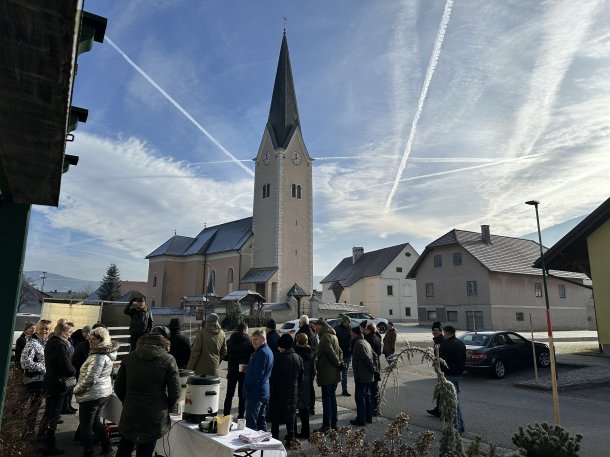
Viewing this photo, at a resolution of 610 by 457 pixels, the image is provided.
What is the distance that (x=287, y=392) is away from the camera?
22.3 ft

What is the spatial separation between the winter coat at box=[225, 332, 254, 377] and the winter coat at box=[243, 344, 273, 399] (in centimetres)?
174

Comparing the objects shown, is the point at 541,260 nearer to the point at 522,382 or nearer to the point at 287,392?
the point at 522,382

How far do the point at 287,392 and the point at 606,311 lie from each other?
1579 centimetres

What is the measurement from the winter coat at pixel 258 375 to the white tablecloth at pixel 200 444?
52.3 inches

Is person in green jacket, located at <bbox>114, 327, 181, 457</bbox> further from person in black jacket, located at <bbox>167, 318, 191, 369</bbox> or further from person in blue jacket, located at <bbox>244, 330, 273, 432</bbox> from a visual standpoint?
person in black jacket, located at <bbox>167, 318, 191, 369</bbox>

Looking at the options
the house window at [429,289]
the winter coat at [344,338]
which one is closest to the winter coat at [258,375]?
the winter coat at [344,338]

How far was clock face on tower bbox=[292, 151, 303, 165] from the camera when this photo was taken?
4491cm

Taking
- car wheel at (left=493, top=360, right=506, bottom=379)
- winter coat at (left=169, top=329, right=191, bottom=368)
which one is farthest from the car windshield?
winter coat at (left=169, top=329, right=191, bottom=368)

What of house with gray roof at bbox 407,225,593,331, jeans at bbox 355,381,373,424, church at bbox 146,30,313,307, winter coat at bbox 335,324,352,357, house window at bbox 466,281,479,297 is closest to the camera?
jeans at bbox 355,381,373,424

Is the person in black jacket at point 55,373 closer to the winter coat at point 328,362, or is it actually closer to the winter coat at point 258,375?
the winter coat at point 258,375

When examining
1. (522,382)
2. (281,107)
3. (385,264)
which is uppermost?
(281,107)

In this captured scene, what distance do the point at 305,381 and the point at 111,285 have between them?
58.1m

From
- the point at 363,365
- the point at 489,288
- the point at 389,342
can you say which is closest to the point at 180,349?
the point at 363,365

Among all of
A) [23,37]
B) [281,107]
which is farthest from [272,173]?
[23,37]
